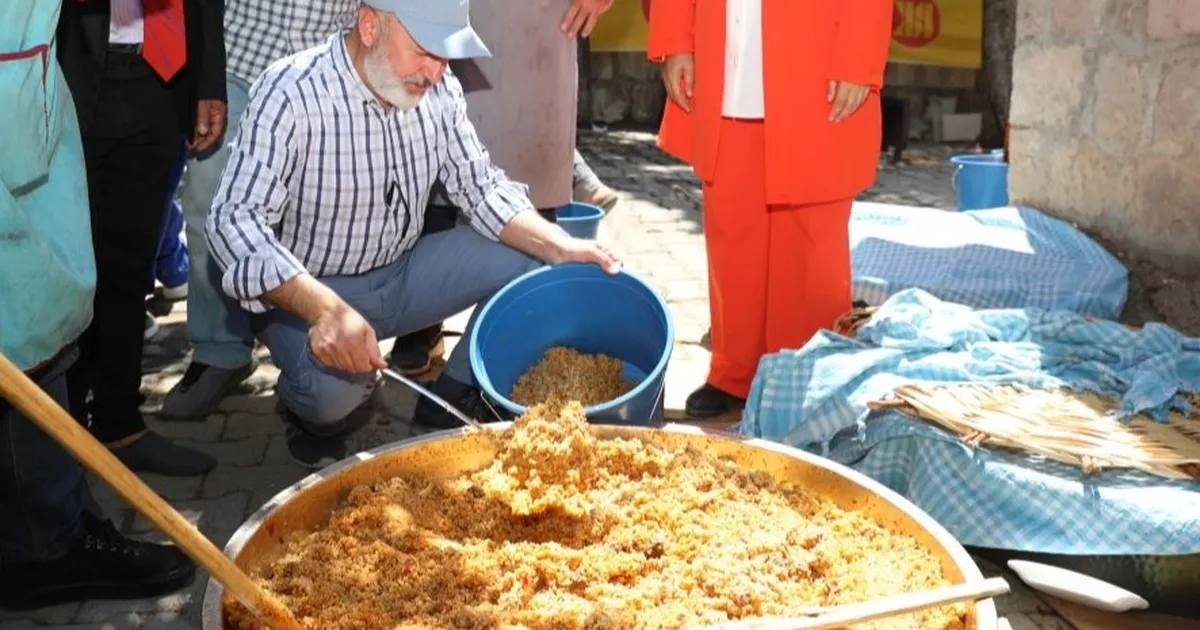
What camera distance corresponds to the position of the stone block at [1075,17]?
4.32 metres

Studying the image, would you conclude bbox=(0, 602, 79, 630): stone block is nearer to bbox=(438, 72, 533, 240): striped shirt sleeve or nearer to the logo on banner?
bbox=(438, 72, 533, 240): striped shirt sleeve

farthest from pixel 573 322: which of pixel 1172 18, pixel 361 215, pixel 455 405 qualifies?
pixel 1172 18

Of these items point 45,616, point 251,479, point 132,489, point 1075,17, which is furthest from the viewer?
point 1075,17

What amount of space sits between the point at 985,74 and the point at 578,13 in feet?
24.5

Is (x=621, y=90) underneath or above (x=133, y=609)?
above

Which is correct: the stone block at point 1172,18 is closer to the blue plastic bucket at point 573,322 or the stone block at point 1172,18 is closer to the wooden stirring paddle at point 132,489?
the blue plastic bucket at point 573,322

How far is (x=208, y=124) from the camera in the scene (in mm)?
3373

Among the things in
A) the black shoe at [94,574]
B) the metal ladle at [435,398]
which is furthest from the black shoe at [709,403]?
the black shoe at [94,574]

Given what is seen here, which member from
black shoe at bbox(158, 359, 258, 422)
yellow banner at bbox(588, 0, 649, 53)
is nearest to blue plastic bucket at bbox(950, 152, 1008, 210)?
black shoe at bbox(158, 359, 258, 422)

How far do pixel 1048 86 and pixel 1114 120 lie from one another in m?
0.44

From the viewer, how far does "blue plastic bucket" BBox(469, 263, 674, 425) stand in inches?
113

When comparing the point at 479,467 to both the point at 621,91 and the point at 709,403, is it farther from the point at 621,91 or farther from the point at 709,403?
the point at 621,91

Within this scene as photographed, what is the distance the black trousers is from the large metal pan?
1.53 metres

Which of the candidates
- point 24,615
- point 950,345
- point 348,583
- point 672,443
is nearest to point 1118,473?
point 950,345
